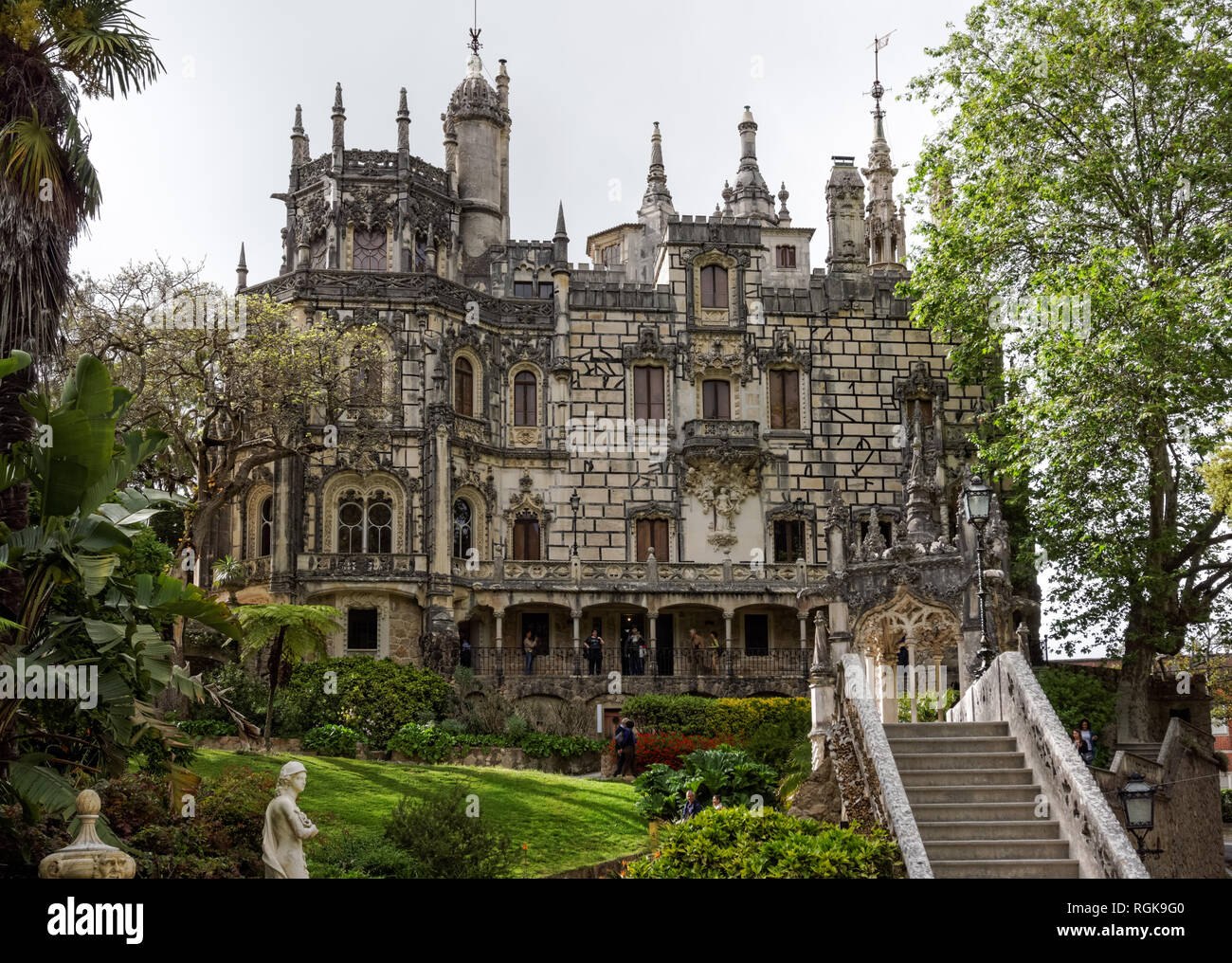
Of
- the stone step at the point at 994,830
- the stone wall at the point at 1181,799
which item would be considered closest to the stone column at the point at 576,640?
the stone wall at the point at 1181,799

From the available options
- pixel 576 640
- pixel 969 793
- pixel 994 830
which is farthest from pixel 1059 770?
pixel 576 640

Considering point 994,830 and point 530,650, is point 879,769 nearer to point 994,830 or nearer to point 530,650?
point 994,830

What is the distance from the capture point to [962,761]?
17922 mm

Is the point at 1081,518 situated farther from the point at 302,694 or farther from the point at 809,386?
the point at 302,694

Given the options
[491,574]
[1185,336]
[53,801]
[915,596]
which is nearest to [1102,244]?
[1185,336]

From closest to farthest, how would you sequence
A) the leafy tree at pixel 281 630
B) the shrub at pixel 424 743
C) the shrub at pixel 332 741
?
the leafy tree at pixel 281 630
the shrub at pixel 332 741
the shrub at pixel 424 743

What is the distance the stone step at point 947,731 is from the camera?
18.7 meters

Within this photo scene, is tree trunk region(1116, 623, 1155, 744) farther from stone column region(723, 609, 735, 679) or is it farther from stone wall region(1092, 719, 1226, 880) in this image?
stone column region(723, 609, 735, 679)

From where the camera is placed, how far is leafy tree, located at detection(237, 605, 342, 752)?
A: 2941 centimetres

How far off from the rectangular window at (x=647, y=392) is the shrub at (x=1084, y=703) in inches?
674

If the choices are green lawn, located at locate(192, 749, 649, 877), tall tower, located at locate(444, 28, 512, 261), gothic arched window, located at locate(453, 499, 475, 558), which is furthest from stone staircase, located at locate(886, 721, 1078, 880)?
tall tower, located at locate(444, 28, 512, 261)

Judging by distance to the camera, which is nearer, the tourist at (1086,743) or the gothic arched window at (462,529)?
the tourist at (1086,743)

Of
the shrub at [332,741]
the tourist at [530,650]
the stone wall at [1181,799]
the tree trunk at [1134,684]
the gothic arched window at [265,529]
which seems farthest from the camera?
the gothic arched window at [265,529]

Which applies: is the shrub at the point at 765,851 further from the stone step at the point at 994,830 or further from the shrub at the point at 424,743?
the shrub at the point at 424,743
